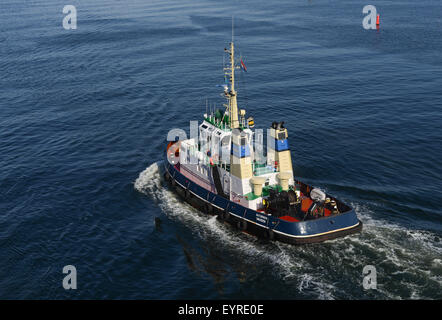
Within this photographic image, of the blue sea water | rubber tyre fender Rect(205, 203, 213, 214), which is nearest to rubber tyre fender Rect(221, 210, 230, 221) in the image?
the blue sea water

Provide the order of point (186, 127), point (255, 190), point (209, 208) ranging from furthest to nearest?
point (186, 127), point (209, 208), point (255, 190)

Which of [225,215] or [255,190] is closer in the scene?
[255,190]

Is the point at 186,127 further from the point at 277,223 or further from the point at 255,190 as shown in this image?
the point at 277,223

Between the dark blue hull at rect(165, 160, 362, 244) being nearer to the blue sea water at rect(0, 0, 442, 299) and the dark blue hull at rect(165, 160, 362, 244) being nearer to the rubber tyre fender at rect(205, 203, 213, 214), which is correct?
the rubber tyre fender at rect(205, 203, 213, 214)

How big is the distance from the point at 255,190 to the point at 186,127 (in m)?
23.7

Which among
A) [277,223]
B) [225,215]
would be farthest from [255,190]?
[225,215]

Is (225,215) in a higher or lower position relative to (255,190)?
lower

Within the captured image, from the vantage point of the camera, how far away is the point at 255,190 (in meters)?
32.3

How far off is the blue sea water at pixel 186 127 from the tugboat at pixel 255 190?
1226 mm

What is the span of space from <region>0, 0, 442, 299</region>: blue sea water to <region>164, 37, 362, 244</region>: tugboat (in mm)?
1226

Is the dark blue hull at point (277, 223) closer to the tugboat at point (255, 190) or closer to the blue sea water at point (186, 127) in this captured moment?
the tugboat at point (255, 190)

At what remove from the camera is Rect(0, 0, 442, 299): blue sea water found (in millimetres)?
27812

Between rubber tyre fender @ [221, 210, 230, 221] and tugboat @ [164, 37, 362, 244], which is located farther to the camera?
rubber tyre fender @ [221, 210, 230, 221]
